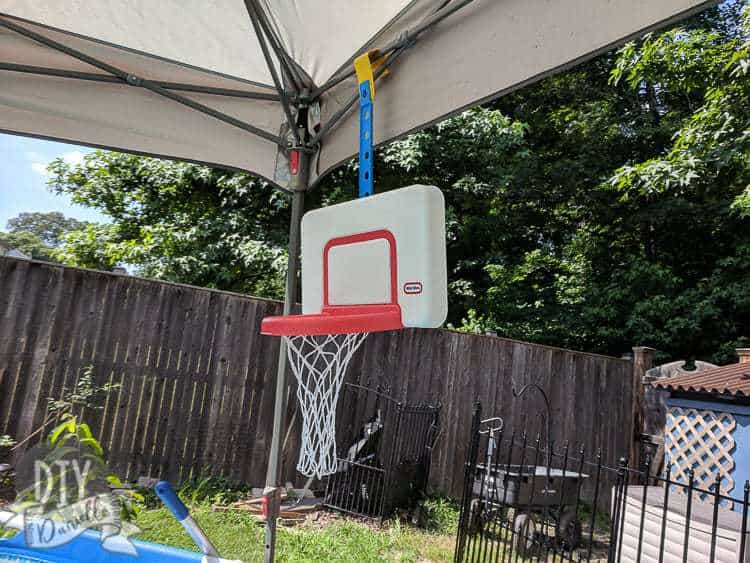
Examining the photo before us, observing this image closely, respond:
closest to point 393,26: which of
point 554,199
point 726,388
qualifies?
point 726,388

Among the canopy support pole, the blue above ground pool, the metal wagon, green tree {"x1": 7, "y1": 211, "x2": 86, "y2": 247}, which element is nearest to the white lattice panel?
the metal wagon

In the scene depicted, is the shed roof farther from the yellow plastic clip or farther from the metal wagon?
the yellow plastic clip

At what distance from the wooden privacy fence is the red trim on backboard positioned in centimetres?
279

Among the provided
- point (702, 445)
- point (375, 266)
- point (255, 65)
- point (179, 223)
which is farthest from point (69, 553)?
point (179, 223)

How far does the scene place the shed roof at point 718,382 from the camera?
356 centimetres

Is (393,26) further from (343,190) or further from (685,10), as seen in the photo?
(343,190)

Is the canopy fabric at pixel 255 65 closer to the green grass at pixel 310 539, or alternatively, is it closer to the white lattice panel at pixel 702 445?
the green grass at pixel 310 539

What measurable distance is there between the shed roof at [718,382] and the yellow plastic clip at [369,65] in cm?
313

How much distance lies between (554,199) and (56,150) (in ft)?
25.6

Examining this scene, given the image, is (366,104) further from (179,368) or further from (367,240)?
(179,368)

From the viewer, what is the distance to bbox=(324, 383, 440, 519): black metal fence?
4.14 meters

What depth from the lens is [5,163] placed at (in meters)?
20.2

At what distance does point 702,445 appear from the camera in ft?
12.5

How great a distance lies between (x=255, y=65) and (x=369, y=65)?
0.58 metres
